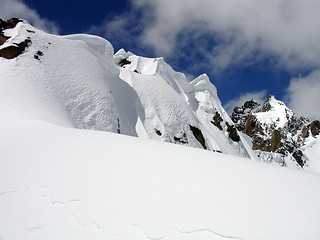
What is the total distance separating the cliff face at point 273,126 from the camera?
86812 millimetres

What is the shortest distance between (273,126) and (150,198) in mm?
114822

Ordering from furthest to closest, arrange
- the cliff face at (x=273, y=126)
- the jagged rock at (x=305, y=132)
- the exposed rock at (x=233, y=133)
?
the jagged rock at (x=305, y=132) → the cliff face at (x=273, y=126) → the exposed rock at (x=233, y=133)

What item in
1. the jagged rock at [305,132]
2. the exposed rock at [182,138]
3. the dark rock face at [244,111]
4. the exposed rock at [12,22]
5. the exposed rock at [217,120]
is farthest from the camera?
the dark rock face at [244,111]

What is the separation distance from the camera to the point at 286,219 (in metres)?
1.84

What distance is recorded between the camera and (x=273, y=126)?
102m

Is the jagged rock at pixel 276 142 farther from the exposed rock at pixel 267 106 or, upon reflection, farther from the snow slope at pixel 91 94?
the snow slope at pixel 91 94

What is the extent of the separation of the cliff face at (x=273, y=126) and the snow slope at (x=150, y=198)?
307 ft

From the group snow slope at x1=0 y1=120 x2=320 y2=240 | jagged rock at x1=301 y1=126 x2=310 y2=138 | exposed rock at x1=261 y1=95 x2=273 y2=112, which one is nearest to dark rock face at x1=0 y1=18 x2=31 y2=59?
snow slope at x1=0 y1=120 x2=320 y2=240

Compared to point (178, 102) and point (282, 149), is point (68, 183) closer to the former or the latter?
point (178, 102)

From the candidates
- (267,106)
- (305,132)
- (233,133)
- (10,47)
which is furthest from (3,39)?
(305,132)

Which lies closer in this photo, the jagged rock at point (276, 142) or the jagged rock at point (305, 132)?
the jagged rock at point (276, 142)

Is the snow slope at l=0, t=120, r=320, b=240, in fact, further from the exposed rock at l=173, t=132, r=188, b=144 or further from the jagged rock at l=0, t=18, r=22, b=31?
the jagged rock at l=0, t=18, r=22, b=31

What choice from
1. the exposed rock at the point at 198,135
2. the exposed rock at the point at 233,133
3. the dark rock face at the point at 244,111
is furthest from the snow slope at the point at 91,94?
the dark rock face at the point at 244,111

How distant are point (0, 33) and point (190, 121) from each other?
18.4 metres
